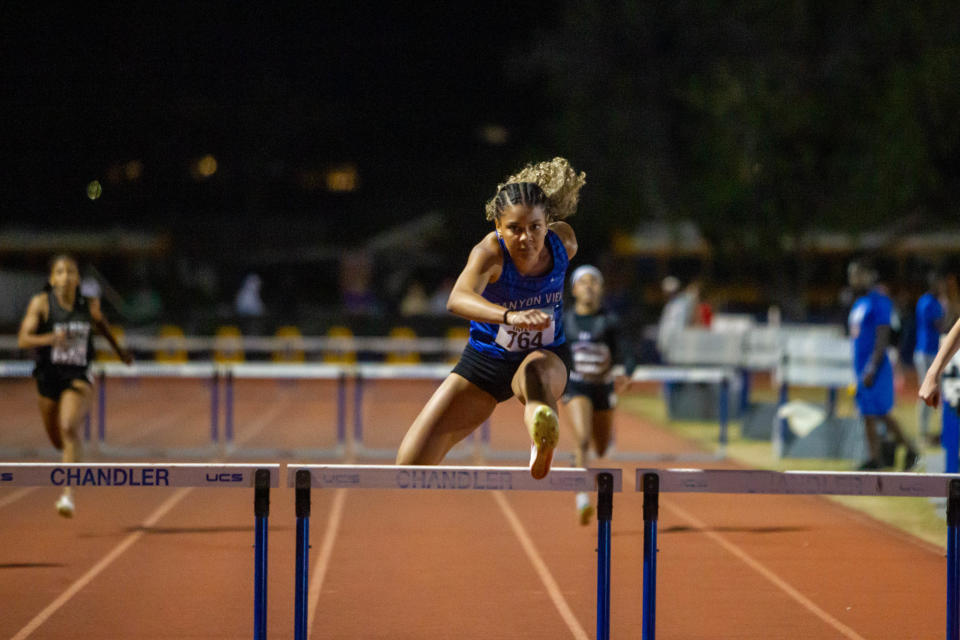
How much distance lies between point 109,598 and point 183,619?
70 centimetres

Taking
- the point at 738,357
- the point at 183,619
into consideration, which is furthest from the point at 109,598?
the point at 738,357

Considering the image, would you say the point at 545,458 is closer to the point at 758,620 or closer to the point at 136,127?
the point at 758,620

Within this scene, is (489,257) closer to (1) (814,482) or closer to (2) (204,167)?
(1) (814,482)

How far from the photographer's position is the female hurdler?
4.59 m

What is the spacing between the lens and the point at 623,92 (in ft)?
101

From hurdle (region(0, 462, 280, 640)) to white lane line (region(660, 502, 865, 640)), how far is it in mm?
3087

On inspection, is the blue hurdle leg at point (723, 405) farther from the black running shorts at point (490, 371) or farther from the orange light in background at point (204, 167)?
the orange light in background at point (204, 167)

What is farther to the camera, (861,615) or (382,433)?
(382,433)

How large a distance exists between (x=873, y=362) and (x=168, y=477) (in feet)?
25.2

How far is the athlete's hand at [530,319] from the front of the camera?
13.3 feet

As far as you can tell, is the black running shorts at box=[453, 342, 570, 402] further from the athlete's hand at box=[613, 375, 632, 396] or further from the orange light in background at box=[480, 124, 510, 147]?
the orange light in background at box=[480, 124, 510, 147]

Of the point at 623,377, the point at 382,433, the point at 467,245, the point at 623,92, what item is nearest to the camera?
the point at 623,377

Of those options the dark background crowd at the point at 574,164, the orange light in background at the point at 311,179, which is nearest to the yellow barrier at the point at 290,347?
the dark background crowd at the point at 574,164

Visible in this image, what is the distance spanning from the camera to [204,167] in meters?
46.8
